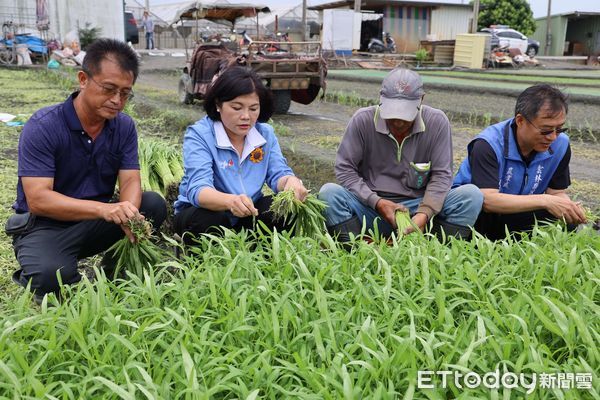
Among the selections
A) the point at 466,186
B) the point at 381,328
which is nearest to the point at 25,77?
the point at 466,186

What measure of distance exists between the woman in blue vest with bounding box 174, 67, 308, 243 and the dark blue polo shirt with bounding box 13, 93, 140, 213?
1.07ft

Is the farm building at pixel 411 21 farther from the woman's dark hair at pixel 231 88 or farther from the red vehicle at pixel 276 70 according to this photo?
the woman's dark hair at pixel 231 88

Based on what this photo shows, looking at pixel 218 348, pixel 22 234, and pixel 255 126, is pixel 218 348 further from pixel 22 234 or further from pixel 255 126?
pixel 255 126

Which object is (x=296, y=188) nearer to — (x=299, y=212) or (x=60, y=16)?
(x=299, y=212)

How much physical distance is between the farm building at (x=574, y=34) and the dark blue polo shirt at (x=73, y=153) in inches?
1358

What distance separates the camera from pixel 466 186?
3143mm

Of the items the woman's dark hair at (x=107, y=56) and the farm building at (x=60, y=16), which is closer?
the woman's dark hair at (x=107, y=56)

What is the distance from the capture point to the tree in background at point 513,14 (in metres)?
32.2

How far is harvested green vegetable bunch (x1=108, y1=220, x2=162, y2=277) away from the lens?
259cm

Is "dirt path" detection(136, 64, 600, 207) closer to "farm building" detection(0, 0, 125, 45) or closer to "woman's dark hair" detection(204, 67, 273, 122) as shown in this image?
"woman's dark hair" detection(204, 67, 273, 122)

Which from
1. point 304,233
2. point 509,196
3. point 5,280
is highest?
point 509,196

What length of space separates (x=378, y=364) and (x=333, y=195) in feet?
5.41

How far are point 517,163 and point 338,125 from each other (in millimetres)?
5446

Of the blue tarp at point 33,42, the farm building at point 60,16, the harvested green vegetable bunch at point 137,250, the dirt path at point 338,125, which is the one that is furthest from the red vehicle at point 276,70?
the farm building at point 60,16
